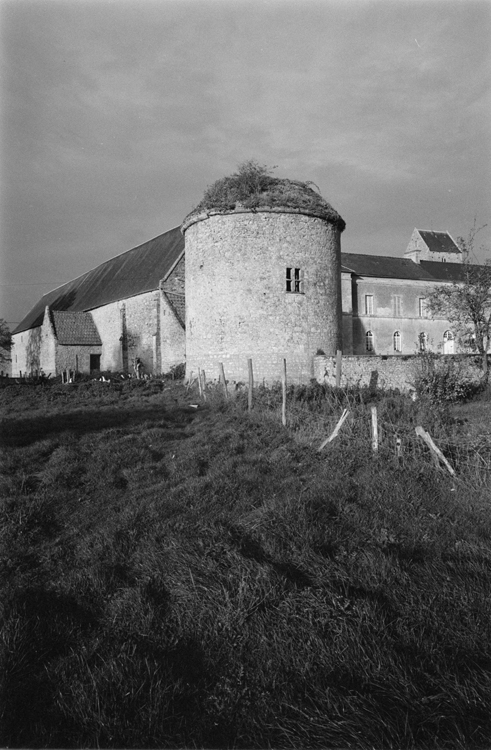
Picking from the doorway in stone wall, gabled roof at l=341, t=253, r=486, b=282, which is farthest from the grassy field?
gabled roof at l=341, t=253, r=486, b=282

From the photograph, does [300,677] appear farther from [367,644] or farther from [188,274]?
[188,274]

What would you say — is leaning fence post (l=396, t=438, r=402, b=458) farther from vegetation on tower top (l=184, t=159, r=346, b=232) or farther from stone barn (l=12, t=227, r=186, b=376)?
stone barn (l=12, t=227, r=186, b=376)

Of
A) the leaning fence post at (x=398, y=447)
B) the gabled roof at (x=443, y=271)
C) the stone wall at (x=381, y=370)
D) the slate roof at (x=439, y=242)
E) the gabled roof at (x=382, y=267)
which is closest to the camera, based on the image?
the leaning fence post at (x=398, y=447)

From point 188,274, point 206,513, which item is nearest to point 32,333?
point 188,274

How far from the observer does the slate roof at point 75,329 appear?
3388 centimetres

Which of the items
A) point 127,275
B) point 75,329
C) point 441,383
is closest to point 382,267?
point 127,275

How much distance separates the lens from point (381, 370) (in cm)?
1755

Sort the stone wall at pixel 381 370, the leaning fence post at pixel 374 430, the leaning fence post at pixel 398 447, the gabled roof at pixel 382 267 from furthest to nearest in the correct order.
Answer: the gabled roof at pixel 382 267 < the stone wall at pixel 381 370 < the leaning fence post at pixel 374 430 < the leaning fence post at pixel 398 447

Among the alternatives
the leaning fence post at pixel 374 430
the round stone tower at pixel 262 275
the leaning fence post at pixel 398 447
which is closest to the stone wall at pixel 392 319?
the round stone tower at pixel 262 275

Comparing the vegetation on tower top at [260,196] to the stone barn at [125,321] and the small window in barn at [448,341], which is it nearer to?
the stone barn at [125,321]

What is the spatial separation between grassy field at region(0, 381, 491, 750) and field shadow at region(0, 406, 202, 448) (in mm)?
1965

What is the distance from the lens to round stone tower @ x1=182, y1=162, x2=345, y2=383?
17.6 meters

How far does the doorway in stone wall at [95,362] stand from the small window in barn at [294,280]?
2010 centimetres

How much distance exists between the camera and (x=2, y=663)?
3.29 meters
